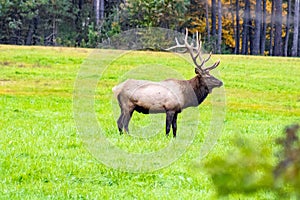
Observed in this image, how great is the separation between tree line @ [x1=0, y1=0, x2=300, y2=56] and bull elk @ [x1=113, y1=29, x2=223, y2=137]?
1124 inches

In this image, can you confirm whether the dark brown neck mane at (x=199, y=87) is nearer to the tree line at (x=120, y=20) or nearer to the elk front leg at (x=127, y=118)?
the elk front leg at (x=127, y=118)

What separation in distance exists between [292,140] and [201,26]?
50.3m

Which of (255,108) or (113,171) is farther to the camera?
(255,108)

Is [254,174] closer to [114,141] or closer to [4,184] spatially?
[4,184]

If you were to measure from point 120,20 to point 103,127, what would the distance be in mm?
31532

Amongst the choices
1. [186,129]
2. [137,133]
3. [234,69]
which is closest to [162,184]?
[137,133]

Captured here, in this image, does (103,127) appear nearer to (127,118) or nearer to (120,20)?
(127,118)

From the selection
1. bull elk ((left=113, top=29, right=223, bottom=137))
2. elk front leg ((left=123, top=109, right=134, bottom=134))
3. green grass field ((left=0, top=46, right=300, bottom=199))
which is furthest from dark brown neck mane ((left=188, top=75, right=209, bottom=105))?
elk front leg ((left=123, top=109, right=134, bottom=134))

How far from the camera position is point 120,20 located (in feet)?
141

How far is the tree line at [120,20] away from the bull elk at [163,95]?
2854 centimetres

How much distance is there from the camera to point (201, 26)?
51344 mm

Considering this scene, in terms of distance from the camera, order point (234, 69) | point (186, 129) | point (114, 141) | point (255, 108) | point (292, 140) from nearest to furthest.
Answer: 1. point (292, 140)
2. point (114, 141)
3. point (186, 129)
4. point (255, 108)
5. point (234, 69)

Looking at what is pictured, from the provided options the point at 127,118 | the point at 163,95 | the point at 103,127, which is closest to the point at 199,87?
the point at 163,95

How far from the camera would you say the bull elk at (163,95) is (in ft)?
33.7
